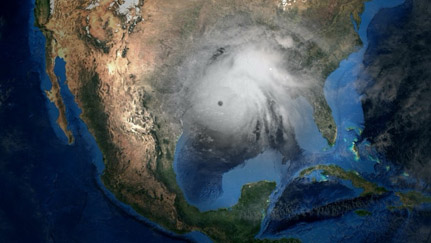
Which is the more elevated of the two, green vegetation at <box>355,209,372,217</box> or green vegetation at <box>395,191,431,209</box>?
green vegetation at <box>395,191,431,209</box>

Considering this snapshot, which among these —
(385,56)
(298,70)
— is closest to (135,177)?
(298,70)

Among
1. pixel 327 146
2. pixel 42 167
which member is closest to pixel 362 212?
pixel 327 146

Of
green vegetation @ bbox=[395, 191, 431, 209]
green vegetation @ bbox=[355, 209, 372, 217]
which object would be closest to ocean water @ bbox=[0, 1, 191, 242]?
green vegetation @ bbox=[355, 209, 372, 217]

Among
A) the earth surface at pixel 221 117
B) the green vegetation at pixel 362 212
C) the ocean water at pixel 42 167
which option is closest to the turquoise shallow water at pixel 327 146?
the earth surface at pixel 221 117

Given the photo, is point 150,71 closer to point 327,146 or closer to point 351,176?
point 327,146

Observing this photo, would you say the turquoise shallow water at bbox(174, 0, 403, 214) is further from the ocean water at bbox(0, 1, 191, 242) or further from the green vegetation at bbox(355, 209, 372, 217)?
the ocean water at bbox(0, 1, 191, 242)

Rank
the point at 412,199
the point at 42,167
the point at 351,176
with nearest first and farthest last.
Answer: the point at 42,167 → the point at 412,199 → the point at 351,176
